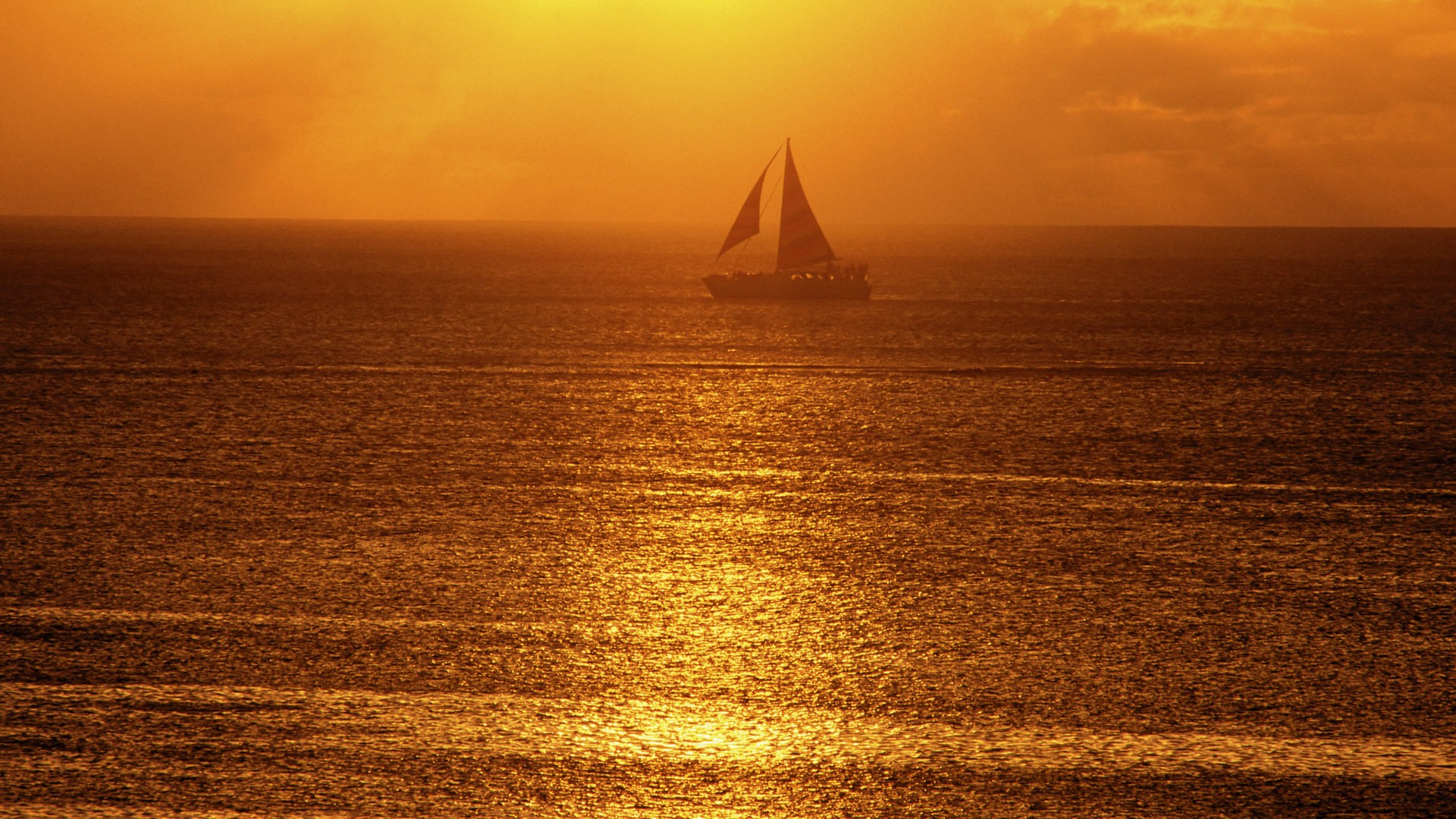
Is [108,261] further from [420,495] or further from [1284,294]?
[420,495]

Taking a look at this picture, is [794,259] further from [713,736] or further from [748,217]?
[713,736]

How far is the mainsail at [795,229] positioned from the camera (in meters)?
73.1

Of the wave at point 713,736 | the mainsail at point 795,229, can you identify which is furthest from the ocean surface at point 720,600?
the mainsail at point 795,229

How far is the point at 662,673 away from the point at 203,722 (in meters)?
2.60

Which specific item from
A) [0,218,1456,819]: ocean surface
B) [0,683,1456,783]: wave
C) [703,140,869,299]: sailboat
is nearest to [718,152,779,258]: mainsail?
[703,140,869,299]: sailboat

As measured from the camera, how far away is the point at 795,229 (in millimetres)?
75562

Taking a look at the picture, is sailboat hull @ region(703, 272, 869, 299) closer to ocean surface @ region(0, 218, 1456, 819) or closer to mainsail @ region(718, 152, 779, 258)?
Result: mainsail @ region(718, 152, 779, 258)

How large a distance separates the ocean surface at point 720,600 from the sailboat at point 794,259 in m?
47.0

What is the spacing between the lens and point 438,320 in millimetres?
52156

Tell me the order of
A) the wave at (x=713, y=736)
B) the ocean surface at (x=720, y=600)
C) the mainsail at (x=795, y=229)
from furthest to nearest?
the mainsail at (x=795, y=229) < the wave at (x=713, y=736) < the ocean surface at (x=720, y=600)

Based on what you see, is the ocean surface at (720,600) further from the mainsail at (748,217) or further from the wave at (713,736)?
the mainsail at (748,217)

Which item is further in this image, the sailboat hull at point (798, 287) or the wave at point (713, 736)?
the sailboat hull at point (798, 287)

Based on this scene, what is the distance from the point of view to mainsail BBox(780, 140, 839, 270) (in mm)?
73125

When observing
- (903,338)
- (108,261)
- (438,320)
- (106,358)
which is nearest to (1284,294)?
(903,338)
